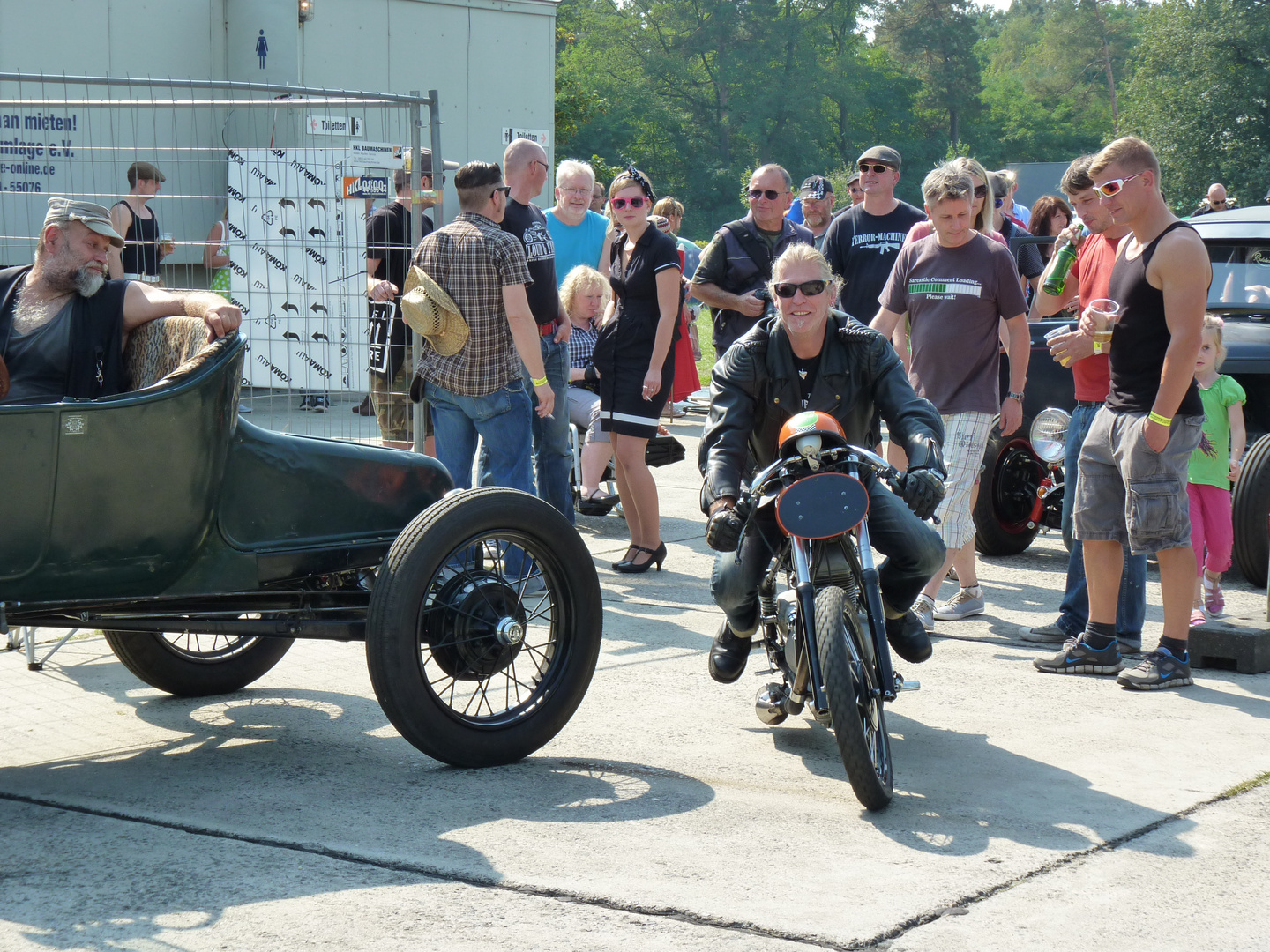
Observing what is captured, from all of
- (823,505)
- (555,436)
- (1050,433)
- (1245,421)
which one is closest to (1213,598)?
(1050,433)

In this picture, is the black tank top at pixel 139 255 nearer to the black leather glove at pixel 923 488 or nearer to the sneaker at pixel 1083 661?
the black leather glove at pixel 923 488

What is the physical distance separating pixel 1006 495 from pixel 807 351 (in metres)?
3.78

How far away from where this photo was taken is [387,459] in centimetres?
466

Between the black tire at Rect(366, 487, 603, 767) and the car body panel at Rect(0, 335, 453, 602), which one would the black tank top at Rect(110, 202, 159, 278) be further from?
the black tire at Rect(366, 487, 603, 767)

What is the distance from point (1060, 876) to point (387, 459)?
2345 mm

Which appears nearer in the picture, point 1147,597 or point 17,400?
point 17,400

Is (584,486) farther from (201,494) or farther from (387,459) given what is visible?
(201,494)

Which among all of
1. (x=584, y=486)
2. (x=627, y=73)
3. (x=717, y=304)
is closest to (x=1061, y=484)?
(x=717, y=304)

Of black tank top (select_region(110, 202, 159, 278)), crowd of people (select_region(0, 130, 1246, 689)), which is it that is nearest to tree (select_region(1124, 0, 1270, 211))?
crowd of people (select_region(0, 130, 1246, 689))

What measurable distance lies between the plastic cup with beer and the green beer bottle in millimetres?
1107

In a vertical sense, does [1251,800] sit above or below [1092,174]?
below

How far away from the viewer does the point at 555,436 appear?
24.1 feet

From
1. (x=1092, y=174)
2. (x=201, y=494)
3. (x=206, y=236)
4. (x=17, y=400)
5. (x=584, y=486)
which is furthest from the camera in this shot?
(x=584, y=486)

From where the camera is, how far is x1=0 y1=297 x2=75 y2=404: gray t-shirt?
469 centimetres
